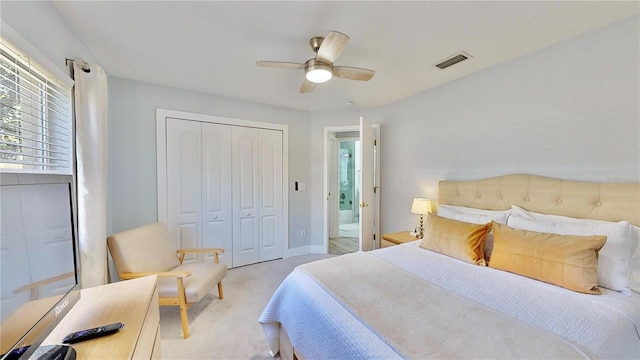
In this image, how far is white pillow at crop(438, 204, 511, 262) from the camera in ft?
6.61

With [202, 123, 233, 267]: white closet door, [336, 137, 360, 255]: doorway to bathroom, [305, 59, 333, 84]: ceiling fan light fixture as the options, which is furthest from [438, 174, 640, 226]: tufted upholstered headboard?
[336, 137, 360, 255]: doorway to bathroom

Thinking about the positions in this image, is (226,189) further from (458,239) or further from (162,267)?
(458,239)

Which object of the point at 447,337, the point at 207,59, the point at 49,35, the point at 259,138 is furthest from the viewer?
the point at 259,138

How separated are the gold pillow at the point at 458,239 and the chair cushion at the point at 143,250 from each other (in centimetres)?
244

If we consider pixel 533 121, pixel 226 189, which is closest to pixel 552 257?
pixel 533 121

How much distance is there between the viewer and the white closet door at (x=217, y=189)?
10.5ft

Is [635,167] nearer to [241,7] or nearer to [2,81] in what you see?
[241,7]

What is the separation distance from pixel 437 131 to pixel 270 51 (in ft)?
6.72

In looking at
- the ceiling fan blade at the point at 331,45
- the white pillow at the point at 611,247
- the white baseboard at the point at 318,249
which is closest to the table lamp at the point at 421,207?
the white pillow at the point at 611,247

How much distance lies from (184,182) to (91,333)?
2286mm

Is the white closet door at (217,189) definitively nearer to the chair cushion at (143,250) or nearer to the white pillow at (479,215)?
the chair cushion at (143,250)

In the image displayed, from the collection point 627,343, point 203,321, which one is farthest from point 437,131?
point 203,321

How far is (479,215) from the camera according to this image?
7.34 feet

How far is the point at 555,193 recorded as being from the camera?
76.6 inches
